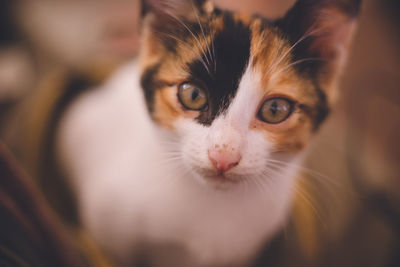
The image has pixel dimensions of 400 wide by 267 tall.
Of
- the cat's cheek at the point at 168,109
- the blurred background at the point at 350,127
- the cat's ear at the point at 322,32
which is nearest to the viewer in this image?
the cat's ear at the point at 322,32

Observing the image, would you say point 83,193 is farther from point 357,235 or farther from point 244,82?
point 357,235

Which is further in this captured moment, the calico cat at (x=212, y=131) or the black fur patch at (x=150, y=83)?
the black fur patch at (x=150, y=83)

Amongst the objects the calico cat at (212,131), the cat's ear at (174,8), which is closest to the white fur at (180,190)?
the calico cat at (212,131)

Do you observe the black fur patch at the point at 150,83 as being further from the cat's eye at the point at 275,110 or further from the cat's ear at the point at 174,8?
the cat's eye at the point at 275,110

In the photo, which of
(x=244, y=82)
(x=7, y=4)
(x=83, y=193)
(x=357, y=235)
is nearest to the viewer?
(x=244, y=82)

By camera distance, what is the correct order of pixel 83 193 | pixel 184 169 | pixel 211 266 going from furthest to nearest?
1. pixel 83 193
2. pixel 211 266
3. pixel 184 169

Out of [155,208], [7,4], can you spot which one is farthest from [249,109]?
[7,4]

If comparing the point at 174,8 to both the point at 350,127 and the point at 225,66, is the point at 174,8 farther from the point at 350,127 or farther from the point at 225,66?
the point at 350,127
